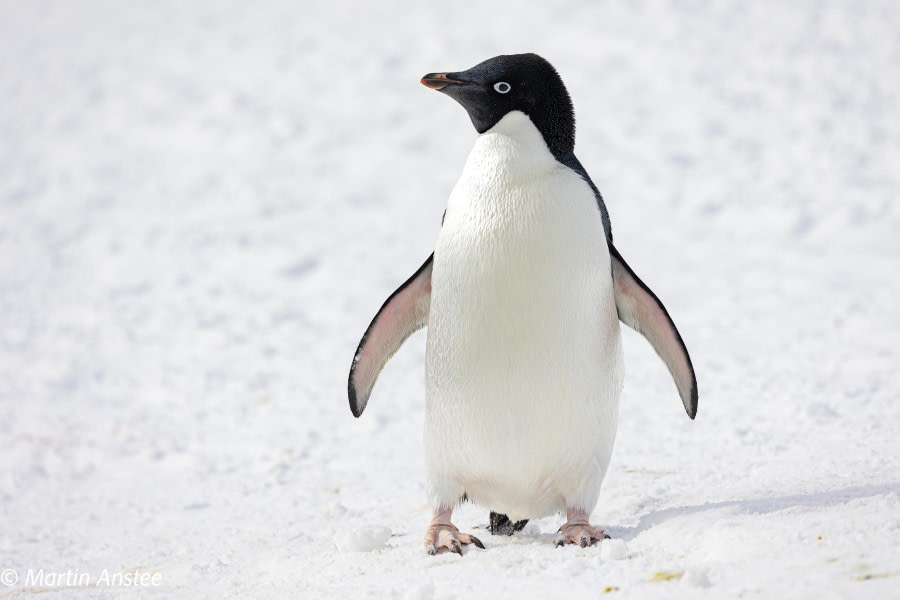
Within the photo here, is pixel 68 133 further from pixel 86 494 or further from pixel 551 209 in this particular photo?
pixel 551 209

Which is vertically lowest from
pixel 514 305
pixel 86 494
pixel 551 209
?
pixel 86 494

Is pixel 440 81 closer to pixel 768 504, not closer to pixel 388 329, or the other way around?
pixel 388 329

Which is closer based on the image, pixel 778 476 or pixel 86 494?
pixel 778 476

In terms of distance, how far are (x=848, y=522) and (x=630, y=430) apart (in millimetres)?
2075

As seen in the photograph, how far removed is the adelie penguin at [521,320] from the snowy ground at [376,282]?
19 cm

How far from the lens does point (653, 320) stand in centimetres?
276

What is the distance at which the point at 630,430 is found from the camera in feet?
13.7

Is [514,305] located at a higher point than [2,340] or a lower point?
higher

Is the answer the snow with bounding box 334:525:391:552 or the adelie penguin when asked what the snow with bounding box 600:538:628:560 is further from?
the snow with bounding box 334:525:391:552

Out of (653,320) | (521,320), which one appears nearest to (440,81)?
(521,320)

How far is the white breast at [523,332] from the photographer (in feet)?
8.03

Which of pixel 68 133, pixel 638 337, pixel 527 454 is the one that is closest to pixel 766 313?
pixel 638 337

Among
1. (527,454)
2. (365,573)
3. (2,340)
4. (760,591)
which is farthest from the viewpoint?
(2,340)

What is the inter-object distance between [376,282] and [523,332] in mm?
4197
